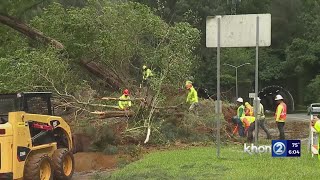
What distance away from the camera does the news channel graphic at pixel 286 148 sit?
395 inches

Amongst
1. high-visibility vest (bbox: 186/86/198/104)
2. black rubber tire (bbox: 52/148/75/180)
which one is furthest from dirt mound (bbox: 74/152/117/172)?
high-visibility vest (bbox: 186/86/198/104)

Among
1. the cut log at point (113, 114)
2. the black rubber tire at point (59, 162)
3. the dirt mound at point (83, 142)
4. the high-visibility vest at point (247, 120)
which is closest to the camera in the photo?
the black rubber tire at point (59, 162)

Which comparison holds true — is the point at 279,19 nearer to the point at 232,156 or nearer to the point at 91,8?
the point at 91,8

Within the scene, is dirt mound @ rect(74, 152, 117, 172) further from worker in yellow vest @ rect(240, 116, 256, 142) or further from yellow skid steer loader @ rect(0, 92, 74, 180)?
worker in yellow vest @ rect(240, 116, 256, 142)

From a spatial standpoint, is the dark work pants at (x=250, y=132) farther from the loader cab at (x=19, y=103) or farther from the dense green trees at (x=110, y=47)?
the loader cab at (x=19, y=103)

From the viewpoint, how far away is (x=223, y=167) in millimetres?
10180

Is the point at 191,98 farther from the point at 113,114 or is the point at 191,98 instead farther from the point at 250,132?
the point at 113,114

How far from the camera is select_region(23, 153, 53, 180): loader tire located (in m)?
9.41

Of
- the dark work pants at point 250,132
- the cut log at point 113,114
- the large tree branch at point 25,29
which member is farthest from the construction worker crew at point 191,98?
the large tree branch at point 25,29

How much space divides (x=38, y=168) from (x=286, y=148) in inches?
190

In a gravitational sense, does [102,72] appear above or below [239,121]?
above

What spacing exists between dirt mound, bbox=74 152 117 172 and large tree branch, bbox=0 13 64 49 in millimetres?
5889

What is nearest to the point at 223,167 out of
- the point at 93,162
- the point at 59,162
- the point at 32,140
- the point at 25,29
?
the point at 59,162

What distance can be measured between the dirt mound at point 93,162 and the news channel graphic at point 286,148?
14.4ft
